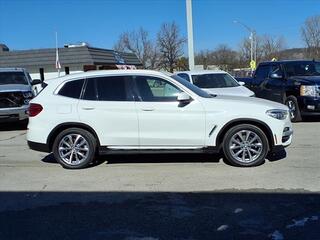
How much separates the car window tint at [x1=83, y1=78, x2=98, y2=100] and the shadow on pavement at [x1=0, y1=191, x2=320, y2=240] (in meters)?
2.17

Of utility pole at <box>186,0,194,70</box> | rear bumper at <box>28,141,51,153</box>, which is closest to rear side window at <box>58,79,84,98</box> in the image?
rear bumper at <box>28,141,51,153</box>

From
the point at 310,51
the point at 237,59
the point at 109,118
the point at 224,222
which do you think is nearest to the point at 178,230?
the point at 224,222

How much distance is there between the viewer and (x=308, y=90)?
1450cm

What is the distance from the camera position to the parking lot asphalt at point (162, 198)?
5.50 m

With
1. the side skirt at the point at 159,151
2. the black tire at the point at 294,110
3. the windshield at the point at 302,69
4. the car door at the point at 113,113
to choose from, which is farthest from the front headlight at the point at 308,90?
the car door at the point at 113,113

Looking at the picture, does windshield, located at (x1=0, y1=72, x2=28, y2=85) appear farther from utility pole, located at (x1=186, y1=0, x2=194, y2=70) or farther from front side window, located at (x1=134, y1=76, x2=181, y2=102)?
front side window, located at (x1=134, y1=76, x2=181, y2=102)

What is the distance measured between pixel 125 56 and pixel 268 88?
41549 mm

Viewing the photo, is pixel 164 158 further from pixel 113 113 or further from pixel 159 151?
pixel 113 113

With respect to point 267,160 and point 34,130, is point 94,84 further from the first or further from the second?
point 267,160

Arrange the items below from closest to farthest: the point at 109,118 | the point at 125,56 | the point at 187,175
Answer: the point at 187,175
the point at 109,118
the point at 125,56

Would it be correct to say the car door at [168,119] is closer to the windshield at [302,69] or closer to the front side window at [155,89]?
the front side window at [155,89]

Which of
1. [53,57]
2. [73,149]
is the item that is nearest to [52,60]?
[53,57]

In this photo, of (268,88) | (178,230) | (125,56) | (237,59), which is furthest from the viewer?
(237,59)

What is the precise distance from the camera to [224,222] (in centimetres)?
570
